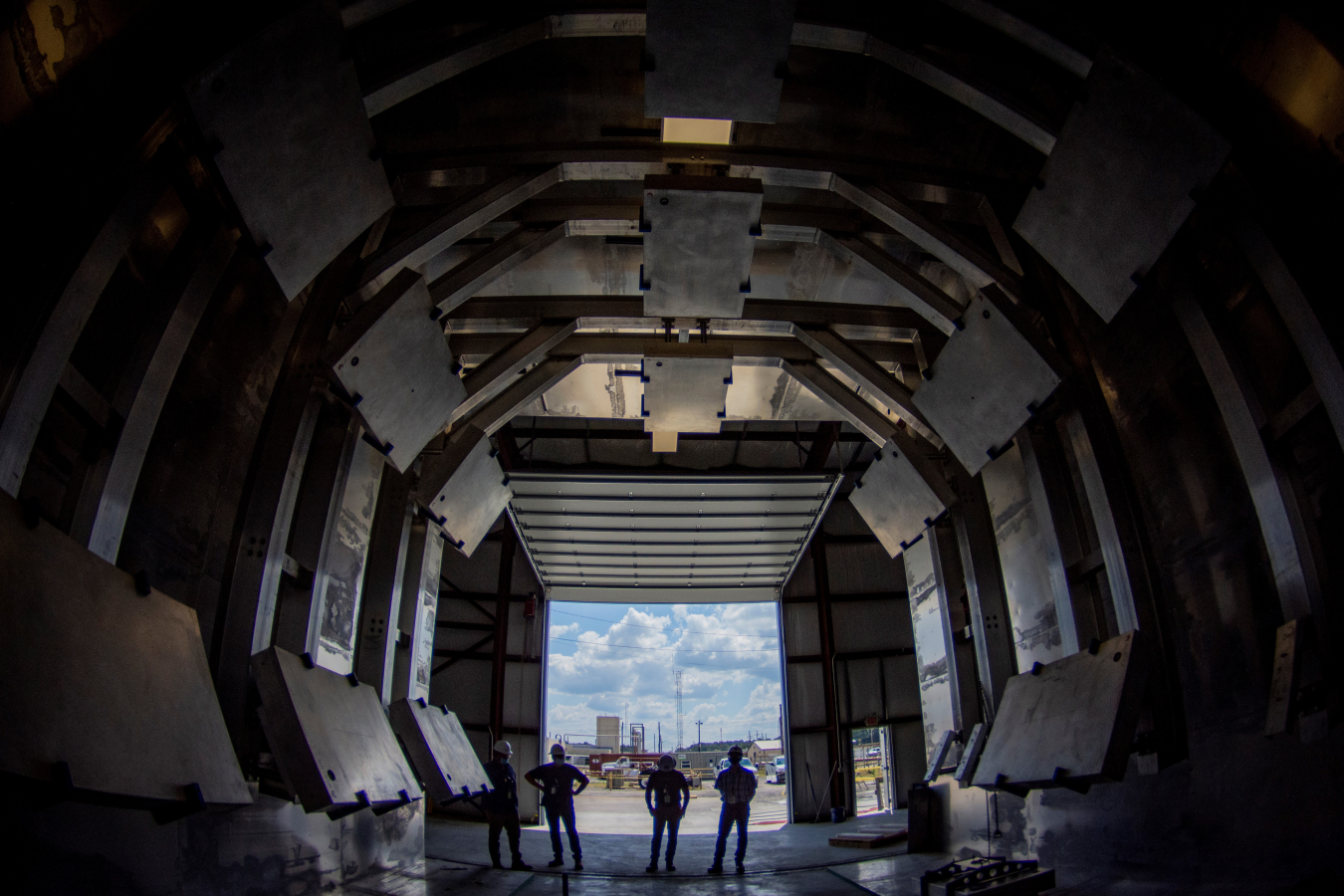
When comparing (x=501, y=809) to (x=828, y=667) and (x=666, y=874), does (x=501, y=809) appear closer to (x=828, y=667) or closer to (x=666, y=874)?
(x=666, y=874)

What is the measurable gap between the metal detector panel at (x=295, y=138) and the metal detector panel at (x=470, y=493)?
149 inches

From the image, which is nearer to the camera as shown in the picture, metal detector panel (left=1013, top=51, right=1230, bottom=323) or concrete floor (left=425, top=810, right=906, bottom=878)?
metal detector panel (left=1013, top=51, right=1230, bottom=323)

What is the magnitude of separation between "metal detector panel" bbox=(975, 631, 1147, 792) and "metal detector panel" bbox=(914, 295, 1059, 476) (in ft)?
6.49

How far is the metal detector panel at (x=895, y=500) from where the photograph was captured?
8727 millimetres

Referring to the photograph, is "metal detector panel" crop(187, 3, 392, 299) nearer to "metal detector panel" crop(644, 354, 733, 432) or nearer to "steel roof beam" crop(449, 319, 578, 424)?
"steel roof beam" crop(449, 319, 578, 424)

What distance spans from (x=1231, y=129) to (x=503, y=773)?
9.26 m

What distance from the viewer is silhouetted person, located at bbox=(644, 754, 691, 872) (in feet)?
28.0

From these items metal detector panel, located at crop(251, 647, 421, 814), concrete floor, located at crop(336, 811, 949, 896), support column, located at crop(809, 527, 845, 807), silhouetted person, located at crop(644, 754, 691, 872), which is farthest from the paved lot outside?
metal detector panel, located at crop(251, 647, 421, 814)

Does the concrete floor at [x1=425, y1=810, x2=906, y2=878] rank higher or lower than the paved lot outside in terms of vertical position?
higher

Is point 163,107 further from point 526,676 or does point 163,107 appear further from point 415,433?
point 526,676

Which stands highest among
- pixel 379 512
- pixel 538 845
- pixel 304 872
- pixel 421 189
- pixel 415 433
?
pixel 421 189

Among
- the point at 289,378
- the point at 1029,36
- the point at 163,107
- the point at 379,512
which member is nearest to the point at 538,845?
the point at 379,512

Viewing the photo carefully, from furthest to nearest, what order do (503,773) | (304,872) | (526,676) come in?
1. (526,676)
2. (503,773)
3. (304,872)

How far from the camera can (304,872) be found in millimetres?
5168
